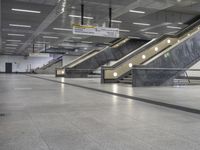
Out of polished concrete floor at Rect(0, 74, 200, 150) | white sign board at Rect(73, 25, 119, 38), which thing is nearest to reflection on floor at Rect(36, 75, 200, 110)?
polished concrete floor at Rect(0, 74, 200, 150)

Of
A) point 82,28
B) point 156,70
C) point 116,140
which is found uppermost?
point 82,28

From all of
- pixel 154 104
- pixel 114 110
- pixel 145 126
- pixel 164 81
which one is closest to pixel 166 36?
pixel 164 81

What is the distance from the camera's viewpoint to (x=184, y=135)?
3.57 meters

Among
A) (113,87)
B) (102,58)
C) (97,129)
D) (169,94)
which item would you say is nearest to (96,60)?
(102,58)

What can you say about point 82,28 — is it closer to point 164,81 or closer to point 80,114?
point 164,81

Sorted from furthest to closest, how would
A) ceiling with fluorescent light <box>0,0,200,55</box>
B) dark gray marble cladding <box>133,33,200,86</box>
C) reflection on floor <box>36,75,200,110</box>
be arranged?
1. ceiling with fluorescent light <box>0,0,200,55</box>
2. dark gray marble cladding <box>133,33,200,86</box>
3. reflection on floor <box>36,75,200,110</box>

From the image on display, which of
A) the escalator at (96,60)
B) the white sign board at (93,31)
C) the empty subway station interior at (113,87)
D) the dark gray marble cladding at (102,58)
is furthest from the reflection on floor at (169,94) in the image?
the dark gray marble cladding at (102,58)

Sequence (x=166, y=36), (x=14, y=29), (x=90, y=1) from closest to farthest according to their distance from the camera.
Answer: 1. (x=90, y=1)
2. (x=166, y=36)
3. (x=14, y=29)

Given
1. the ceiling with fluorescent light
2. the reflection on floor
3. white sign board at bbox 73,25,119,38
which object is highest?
the ceiling with fluorescent light

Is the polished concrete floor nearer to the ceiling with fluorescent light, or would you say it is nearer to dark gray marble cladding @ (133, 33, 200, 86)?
dark gray marble cladding @ (133, 33, 200, 86)

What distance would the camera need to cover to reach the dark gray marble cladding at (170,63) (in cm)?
1212

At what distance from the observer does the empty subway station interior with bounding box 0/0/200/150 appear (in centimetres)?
345

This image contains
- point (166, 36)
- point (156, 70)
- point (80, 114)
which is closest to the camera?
point (80, 114)

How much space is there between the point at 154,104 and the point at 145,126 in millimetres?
2537
